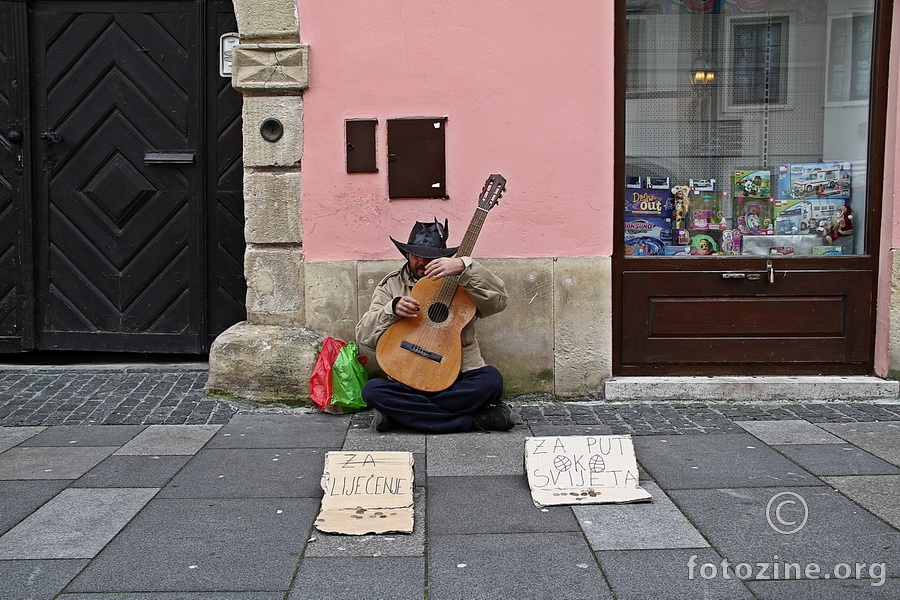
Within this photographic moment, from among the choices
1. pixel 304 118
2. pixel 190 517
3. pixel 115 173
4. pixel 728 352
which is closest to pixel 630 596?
pixel 190 517

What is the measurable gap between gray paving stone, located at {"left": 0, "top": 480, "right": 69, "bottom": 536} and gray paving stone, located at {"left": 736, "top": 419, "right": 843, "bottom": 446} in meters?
3.67

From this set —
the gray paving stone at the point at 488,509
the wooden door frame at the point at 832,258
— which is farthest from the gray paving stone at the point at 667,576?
the wooden door frame at the point at 832,258

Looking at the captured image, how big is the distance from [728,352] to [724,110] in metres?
1.67

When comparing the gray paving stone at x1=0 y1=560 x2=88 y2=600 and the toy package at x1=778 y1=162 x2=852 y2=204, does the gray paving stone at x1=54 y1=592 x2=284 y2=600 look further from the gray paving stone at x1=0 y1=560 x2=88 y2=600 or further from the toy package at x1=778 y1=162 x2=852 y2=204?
the toy package at x1=778 y1=162 x2=852 y2=204

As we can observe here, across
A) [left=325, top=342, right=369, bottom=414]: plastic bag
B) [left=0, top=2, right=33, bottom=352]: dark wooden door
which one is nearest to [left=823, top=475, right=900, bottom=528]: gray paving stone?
[left=325, top=342, right=369, bottom=414]: plastic bag

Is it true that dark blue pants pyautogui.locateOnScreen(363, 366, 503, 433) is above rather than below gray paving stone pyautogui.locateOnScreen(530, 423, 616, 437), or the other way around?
above

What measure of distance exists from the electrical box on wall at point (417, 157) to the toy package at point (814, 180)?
239 centimetres

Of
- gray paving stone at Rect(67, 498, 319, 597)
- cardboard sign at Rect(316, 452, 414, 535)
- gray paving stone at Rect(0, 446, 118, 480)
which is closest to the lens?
gray paving stone at Rect(67, 498, 319, 597)

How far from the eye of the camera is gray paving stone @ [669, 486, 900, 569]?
3266 mm

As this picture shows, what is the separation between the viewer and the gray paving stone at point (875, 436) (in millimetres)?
4551

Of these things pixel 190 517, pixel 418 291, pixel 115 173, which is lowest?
pixel 190 517

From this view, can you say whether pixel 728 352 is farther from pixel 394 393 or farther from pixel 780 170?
pixel 394 393

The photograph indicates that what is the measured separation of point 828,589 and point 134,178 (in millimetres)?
5298

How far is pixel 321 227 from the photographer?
227 inches
